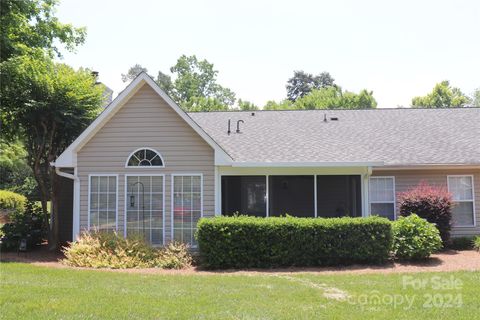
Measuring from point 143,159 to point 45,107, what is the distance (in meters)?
3.99

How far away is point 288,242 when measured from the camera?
12.2m

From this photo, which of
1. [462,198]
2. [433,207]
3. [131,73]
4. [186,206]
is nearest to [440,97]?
[462,198]

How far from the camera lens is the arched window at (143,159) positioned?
14.1m

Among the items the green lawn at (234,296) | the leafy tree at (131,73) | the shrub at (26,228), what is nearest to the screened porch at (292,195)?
the green lawn at (234,296)

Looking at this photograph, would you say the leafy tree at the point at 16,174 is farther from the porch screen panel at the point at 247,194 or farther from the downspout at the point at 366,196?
the downspout at the point at 366,196

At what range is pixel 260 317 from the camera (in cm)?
707

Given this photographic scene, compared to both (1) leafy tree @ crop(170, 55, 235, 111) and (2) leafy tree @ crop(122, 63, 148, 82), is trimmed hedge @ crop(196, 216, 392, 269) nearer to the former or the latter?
(1) leafy tree @ crop(170, 55, 235, 111)

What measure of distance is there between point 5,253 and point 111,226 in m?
3.77

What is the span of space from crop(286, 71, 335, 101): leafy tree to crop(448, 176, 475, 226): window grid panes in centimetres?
5589

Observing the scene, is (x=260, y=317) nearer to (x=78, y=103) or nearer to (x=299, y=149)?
(x=299, y=149)

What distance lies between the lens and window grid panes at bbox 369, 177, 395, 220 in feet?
51.9

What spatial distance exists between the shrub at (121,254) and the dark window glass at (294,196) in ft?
20.5

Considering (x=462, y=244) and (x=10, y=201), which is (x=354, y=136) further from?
(x=10, y=201)

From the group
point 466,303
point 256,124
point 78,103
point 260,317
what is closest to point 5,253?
point 78,103
